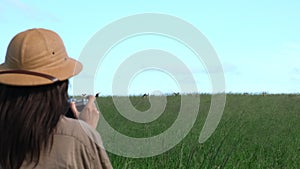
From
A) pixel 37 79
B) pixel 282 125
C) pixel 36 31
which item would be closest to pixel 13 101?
pixel 37 79

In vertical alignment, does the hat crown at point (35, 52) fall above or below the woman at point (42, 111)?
above

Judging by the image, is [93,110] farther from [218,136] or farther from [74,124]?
[218,136]

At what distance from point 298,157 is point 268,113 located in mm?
→ 10492

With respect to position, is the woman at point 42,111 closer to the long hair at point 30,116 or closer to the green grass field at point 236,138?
the long hair at point 30,116

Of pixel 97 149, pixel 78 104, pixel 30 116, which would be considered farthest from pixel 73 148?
pixel 78 104

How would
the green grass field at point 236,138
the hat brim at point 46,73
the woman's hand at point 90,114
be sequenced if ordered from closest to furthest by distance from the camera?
the hat brim at point 46,73
the woman's hand at point 90,114
the green grass field at point 236,138

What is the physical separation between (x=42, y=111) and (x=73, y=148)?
0.58 feet

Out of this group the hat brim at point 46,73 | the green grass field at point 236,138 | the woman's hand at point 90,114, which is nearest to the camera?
the hat brim at point 46,73

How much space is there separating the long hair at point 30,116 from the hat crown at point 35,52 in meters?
0.08

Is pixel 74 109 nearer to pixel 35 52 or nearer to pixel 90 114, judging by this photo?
pixel 90 114

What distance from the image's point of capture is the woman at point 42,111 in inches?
84.0

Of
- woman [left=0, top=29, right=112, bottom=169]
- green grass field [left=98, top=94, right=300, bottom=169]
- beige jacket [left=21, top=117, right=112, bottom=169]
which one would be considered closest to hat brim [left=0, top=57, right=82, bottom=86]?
woman [left=0, top=29, right=112, bottom=169]

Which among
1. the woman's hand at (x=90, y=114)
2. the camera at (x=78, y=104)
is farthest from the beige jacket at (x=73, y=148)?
the camera at (x=78, y=104)

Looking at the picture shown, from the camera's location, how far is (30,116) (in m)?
2.14
